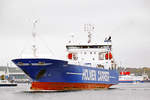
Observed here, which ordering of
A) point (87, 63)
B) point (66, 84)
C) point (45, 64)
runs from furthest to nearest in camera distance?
1. point (87, 63)
2. point (66, 84)
3. point (45, 64)

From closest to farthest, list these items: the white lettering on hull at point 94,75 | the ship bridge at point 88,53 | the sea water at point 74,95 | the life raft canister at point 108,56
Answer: the sea water at point 74,95 → the white lettering on hull at point 94,75 → the ship bridge at point 88,53 → the life raft canister at point 108,56

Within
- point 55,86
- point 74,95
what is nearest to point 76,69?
point 55,86

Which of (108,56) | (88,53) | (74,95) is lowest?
(74,95)

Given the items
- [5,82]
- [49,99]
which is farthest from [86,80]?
[5,82]

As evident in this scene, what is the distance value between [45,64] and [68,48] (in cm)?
1408

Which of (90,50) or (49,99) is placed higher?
(90,50)

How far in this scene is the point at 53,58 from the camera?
4359cm

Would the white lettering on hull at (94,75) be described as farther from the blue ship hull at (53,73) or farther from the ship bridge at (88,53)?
the ship bridge at (88,53)

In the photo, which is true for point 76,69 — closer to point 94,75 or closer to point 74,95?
point 94,75

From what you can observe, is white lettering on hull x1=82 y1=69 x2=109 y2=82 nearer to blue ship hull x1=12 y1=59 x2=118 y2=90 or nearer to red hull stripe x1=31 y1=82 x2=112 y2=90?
blue ship hull x1=12 y1=59 x2=118 y2=90

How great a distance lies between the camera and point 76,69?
48062mm

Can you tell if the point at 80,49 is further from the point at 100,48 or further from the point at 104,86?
the point at 104,86

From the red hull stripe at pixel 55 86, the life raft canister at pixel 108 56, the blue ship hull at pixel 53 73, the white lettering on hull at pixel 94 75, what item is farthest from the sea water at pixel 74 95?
the life raft canister at pixel 108 56

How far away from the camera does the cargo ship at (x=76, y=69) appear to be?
43.6m
